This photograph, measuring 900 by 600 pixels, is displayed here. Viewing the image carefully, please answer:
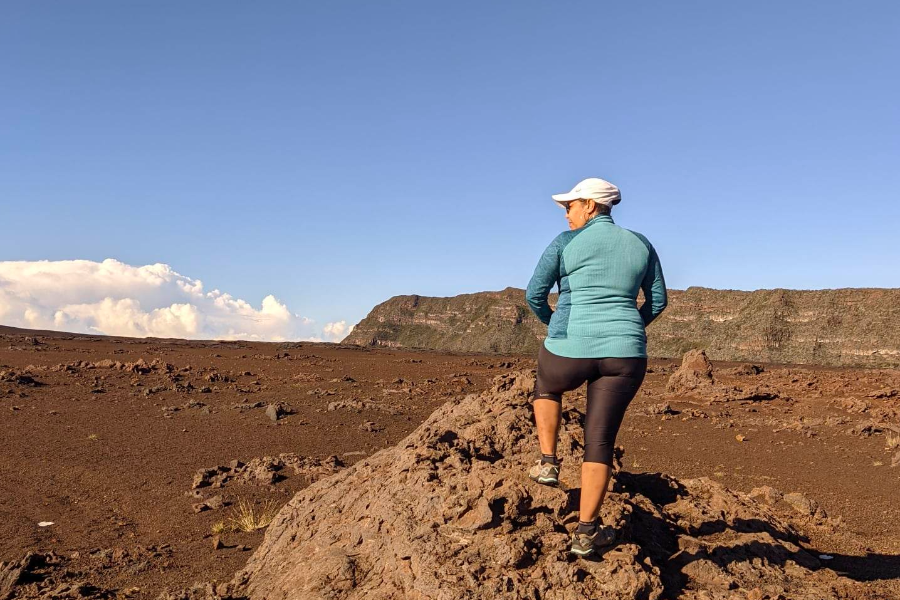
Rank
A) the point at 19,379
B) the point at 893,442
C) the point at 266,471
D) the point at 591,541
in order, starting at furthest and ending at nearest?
the point at 19,379, the point at 893,442, the point at 266,471, the point at 591,541

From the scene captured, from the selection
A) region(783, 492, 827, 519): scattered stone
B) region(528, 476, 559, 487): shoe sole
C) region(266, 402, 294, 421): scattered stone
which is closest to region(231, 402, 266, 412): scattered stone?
region(266, 402, 294, 421): scattered stone

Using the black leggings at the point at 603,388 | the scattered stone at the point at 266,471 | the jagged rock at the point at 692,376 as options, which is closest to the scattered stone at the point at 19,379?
the scattered stone at the point at 266,471

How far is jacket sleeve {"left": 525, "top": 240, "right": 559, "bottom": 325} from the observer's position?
12.7ft

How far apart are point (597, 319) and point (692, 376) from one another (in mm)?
18657

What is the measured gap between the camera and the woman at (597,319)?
370 cm

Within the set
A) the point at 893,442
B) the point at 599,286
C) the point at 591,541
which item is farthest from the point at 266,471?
the point at 893,442

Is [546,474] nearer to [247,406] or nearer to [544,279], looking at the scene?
[544,279]

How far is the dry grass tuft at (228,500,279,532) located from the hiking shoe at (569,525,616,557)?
4.30 m

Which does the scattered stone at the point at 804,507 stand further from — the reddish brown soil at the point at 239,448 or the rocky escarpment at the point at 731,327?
the rocky escarpment at the point at 731,327

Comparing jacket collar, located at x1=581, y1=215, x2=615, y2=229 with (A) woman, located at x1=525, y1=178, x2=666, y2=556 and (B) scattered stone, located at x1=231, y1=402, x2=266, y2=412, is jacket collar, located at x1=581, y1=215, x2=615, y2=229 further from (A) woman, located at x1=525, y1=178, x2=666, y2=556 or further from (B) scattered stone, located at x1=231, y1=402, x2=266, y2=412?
(B) scattered stone, located at x1=231, y1=402, x2=266, y2=412

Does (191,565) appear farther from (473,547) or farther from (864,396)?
(864,396)

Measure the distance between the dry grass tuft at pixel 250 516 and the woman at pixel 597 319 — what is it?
4.34m

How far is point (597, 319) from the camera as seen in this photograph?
3723 millimetres

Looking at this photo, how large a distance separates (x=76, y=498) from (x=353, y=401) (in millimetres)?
8473
